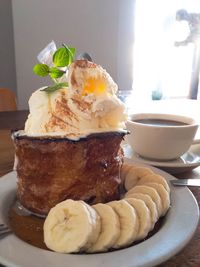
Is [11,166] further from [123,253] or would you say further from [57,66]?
[123,253]

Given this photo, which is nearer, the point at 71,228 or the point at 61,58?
the point at 71,228

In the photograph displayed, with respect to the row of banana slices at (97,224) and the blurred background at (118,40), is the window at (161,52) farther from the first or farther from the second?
the row of banana slices at (97,224)

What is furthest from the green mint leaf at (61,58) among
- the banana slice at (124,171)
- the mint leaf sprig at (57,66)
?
the banana slice at (124,171)

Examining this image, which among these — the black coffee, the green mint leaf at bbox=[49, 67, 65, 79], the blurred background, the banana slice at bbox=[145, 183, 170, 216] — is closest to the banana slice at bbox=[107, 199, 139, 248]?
the banana slice at bbox=[145, 183, 170, 216]

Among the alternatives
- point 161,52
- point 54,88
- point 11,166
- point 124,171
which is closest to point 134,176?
point 124,171

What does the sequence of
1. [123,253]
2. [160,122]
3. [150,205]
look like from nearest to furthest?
[123,253] < [150,205] < [160,122]

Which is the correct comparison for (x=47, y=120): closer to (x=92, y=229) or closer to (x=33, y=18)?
(x=92, y=229)

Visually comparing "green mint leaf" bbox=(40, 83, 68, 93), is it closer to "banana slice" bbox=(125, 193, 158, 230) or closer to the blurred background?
"banana slice" bbox=(125, 193, 158, 230)
